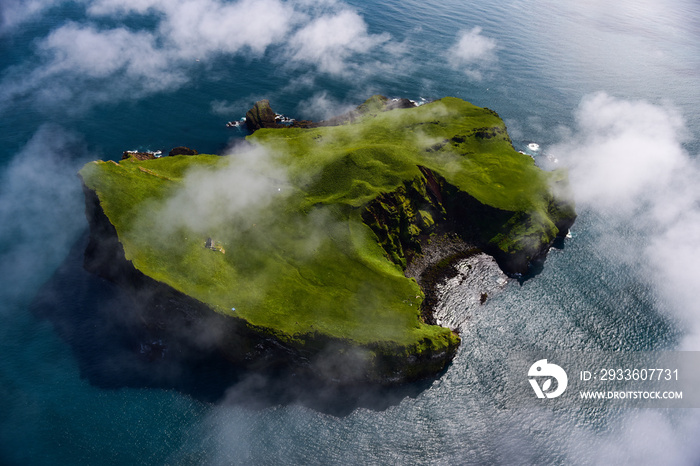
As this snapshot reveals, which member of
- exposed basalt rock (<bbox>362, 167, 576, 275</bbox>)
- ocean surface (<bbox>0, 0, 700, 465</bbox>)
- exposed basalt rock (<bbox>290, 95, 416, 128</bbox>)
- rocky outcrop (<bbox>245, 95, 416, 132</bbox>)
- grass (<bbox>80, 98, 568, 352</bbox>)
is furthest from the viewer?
exposed basalt rock (<bbox>290, 95, 416, 128</bbox>)

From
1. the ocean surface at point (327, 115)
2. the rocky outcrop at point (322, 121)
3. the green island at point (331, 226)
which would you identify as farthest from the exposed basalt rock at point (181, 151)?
the rocky outcrop at point (322, 121)

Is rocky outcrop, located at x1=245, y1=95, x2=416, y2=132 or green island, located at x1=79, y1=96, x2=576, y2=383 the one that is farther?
rocky outcrop, located at x1=245, y1=95, x2=416, y2=132

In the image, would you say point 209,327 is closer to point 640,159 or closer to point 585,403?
point 585,403

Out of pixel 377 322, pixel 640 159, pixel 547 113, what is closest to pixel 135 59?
pixel 377 322

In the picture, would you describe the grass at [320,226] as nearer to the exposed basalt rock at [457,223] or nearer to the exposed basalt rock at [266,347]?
the exposed basalt rock at [266,347]

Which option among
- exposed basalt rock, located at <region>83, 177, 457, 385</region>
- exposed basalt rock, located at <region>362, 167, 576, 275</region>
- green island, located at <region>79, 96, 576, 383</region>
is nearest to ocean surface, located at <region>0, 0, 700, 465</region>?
exposed basalt rock, located at <region>83, 177, 457, 385</region>

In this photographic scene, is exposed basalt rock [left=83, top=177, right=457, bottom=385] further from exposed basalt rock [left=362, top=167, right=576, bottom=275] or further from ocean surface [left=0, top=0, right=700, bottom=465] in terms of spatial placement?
exposed basalt rock [left=362, top=167, right=576, bottom=275]

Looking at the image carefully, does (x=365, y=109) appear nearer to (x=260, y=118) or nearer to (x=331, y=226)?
(x=260, y=118)
